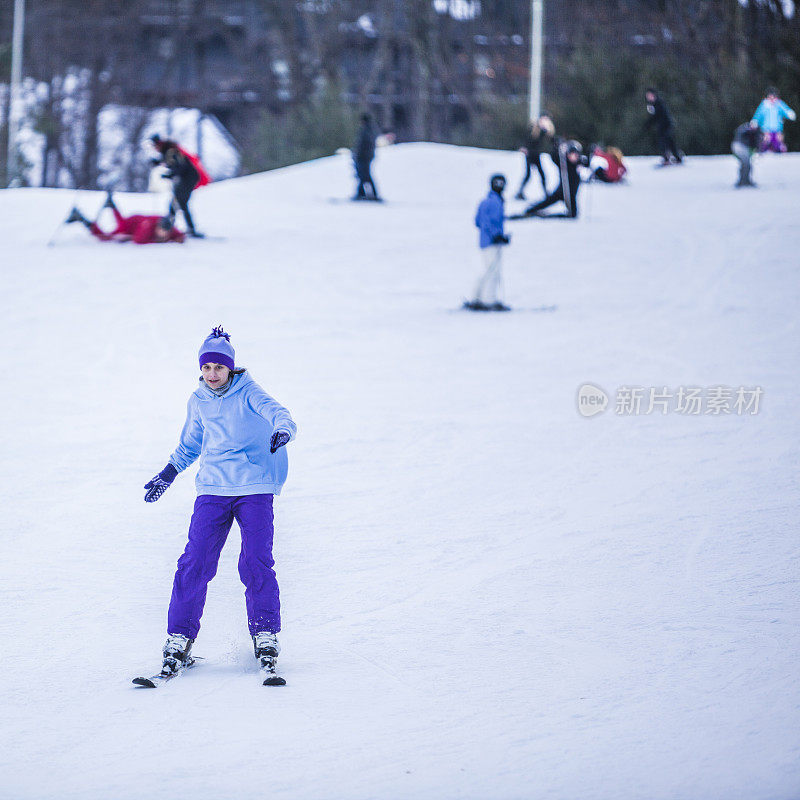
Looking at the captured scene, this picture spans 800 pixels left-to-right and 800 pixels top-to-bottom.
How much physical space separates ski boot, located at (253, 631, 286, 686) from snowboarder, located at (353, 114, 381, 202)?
48.0ft

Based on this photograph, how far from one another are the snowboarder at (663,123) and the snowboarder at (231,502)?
55.9 feet

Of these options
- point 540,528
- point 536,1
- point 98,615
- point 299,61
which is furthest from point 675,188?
point 299,61

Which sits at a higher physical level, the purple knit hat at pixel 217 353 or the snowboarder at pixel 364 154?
the snowboarder at pixel 364 154

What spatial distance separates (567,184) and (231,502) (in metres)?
14.0

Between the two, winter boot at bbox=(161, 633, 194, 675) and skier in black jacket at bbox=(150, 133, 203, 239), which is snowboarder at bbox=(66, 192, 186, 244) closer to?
skier in black jacket at bbox=(150, 133, 203, 239)

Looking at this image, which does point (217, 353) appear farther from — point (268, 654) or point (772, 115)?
point (772, 115)

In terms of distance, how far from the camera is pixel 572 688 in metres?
5.05

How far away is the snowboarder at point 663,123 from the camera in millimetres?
21312

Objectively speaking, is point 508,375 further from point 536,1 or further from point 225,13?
point 225,13

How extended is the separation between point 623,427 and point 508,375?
5.74 ft

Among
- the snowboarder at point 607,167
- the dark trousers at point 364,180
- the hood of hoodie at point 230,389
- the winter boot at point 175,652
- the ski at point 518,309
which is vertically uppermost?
the snowboarder at point 607,167

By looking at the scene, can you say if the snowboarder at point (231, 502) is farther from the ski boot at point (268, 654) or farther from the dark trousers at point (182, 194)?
the dark trousers at point (182, 194)
